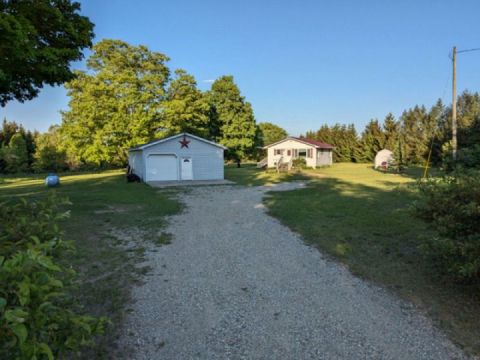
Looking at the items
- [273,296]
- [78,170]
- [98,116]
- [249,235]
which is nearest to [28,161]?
[78,170]

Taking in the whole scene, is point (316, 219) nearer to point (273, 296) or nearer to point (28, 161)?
point (273, 296)

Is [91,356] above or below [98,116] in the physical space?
below

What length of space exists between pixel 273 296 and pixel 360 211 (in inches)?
226

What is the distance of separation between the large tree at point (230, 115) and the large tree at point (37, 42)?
73.9ft

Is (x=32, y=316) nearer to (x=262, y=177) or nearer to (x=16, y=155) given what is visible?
(x=262, y=177)

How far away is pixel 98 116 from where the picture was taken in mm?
25062

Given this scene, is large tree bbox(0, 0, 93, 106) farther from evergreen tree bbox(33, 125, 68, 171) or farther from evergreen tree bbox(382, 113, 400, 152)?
evergreen tree bbox(382, 113, 400, 152)

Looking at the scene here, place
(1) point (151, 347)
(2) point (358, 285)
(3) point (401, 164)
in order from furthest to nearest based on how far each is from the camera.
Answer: (3) point (401, 164), (2) point (358, 285), (1) point (151, 347)

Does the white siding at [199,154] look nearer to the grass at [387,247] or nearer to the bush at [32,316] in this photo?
the grass at [387,247]

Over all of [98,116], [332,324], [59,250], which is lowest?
[332,324]

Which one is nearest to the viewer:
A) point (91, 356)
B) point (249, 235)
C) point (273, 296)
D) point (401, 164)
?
point (91, 356)

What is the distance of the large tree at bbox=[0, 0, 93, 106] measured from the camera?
691cm

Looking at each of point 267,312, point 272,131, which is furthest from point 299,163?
point 272,131

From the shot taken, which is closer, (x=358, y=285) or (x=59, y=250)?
(x=59, y=250)
